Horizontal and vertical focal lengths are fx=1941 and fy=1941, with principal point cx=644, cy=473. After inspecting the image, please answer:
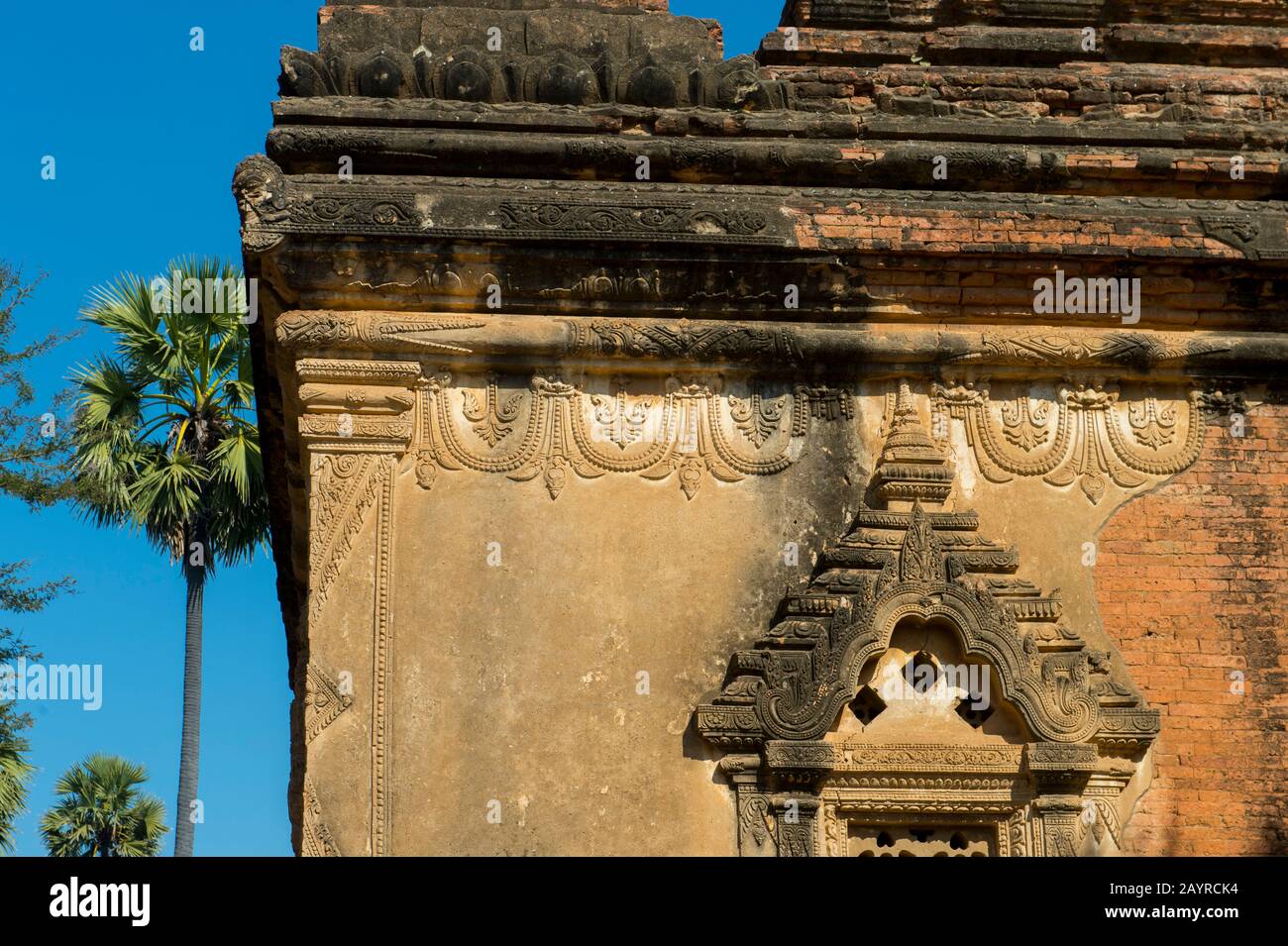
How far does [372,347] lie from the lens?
32.0 feet

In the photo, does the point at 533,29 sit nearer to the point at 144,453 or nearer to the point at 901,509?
the point at 901,509

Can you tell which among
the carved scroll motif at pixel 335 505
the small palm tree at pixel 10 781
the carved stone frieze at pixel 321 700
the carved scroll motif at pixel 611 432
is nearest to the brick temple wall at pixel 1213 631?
the carved scroll motif at pixel 611 432

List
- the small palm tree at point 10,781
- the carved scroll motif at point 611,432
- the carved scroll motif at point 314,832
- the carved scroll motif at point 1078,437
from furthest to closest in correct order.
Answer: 1. the small palm tree at point 10,781
2. the carved scroll motif at point 1078,437
3. the carved scroll motif at point 611,432
4. the carved scroll motif at point 314,832

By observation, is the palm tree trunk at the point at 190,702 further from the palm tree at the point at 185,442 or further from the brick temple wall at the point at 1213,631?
the brick temple wall at the point at 1213,631

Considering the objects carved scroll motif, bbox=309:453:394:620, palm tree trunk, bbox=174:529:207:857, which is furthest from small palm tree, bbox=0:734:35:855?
carved scroll motif, bbox=309:453:394:620

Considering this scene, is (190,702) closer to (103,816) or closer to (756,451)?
(103,816)

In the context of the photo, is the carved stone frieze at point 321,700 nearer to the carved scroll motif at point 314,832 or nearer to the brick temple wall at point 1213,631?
the carved scroll motif at point 314,832

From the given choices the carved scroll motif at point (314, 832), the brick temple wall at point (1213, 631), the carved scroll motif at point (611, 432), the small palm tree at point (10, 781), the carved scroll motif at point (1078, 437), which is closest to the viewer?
the carved scroll motif at point (314, 832)

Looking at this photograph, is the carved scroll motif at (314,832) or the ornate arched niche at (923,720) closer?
the carved scroll motif at (314,832)

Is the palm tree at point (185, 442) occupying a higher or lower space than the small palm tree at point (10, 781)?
higher

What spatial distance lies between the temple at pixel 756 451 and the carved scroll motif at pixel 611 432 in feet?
0.07

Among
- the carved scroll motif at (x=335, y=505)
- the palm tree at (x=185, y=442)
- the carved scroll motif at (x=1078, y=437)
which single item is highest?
the palm tree at (x=185, y=442)

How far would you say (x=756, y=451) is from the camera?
32.4ft

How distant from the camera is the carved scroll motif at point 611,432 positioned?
979 cm
